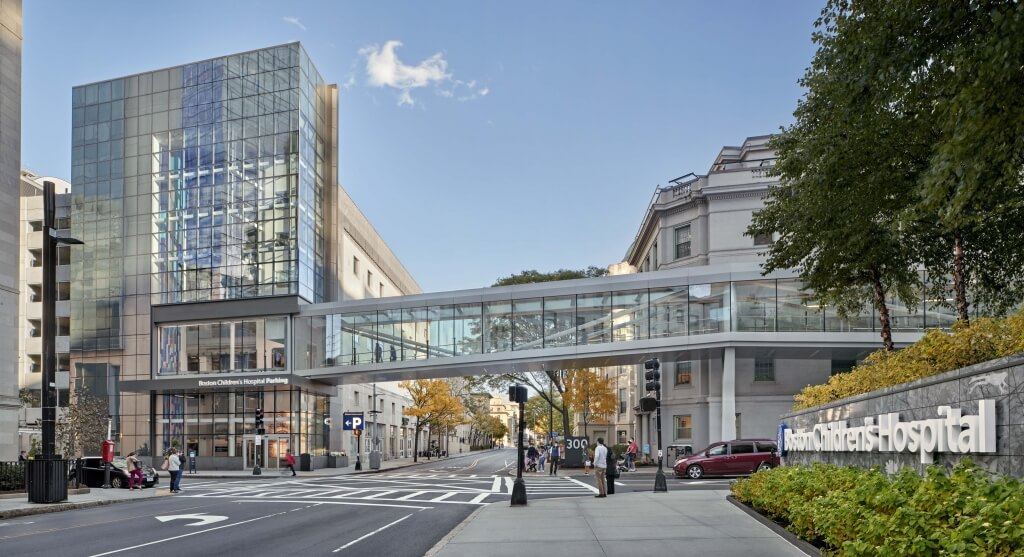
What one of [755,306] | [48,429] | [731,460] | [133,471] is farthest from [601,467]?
[755,306]

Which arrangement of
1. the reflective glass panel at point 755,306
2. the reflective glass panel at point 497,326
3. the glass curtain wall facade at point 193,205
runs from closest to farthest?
the reflective glass panel at point 755,306
the reflective glass panel at point 497,326
the glass curtain wall facade at point 193,205

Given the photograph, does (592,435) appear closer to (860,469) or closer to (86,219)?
(86,219)

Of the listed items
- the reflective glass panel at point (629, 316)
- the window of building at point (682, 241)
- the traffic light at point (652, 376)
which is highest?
the window of building at point (682, 241)

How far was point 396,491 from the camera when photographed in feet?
101

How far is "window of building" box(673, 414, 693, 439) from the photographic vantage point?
168 ft

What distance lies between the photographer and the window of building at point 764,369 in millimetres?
48562

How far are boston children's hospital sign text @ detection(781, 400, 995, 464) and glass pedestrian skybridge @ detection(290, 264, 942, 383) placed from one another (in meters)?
28.1

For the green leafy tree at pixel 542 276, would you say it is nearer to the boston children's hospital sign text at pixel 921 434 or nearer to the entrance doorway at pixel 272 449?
the entrance doorway at pixel 272 449

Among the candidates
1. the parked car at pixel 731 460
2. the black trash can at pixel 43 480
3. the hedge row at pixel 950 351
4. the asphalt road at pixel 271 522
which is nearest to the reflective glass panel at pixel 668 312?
the parked car at pixel 731 460

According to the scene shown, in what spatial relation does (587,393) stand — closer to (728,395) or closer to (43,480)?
(728,395)

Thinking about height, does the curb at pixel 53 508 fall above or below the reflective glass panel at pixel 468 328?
below

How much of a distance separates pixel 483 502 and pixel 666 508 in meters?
7.27

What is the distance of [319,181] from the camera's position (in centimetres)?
5878

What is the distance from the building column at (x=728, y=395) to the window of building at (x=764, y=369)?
5.32 metres
